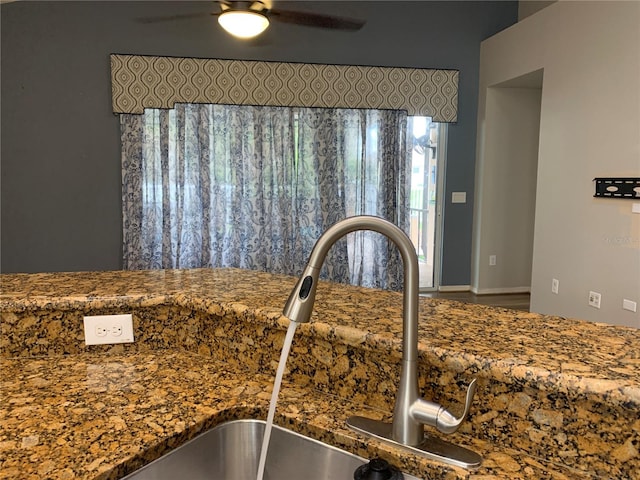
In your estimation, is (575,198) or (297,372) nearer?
(297,372)

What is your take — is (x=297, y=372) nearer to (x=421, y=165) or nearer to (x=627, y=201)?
(x=627, y=201)

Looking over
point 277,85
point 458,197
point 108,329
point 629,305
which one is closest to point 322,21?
point 277,85

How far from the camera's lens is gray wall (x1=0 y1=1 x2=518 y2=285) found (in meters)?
4.95

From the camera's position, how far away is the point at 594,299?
406cm

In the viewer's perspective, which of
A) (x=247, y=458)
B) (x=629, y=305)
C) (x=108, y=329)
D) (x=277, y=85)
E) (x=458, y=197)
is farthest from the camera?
(x=458, y=197)

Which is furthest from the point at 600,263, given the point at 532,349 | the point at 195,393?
the point at 195,393

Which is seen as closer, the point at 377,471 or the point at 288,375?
the point at 377,471

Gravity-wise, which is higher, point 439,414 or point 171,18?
point 171,18

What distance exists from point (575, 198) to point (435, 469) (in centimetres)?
403

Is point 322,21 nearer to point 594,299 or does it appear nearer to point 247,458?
point 594,299

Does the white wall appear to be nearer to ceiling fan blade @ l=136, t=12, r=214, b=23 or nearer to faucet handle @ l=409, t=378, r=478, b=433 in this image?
ceiling fan blade @ l=136, t=12, r=214, b=23

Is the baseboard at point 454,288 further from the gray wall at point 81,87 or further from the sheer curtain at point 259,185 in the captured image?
the gray wall at point 81,87

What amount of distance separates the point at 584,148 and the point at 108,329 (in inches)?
159

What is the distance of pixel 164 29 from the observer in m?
5.11
